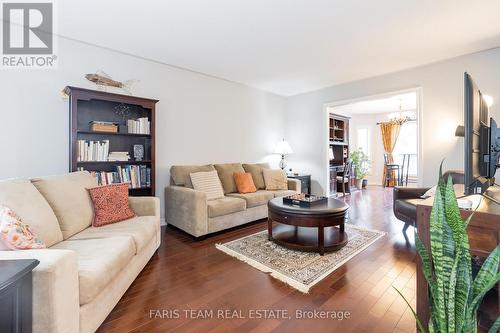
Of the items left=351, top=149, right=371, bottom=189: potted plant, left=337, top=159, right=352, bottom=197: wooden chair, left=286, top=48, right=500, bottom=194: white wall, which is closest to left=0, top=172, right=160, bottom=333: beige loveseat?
left=286, top=48, right=500, bottom=194: white wall

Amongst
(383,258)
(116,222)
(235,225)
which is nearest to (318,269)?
(383,258)

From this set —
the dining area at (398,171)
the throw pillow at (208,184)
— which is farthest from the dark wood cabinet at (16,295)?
the dining area at (398,171)

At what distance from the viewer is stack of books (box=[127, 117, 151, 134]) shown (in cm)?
317

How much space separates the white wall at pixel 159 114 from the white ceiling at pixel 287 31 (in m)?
0.27

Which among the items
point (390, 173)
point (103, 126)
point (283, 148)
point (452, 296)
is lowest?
point (452, 296)

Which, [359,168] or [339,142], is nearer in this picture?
[339,142]

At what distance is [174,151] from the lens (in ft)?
12.5

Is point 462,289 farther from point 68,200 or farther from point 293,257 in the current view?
point 68,200

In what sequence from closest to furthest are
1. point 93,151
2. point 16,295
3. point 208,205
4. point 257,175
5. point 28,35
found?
point 16,295
point 28,35
point 93,151
point 208,205
point 257,175

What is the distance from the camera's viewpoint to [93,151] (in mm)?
2871

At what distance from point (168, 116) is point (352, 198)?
14.9ft

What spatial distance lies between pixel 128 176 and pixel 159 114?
105cm

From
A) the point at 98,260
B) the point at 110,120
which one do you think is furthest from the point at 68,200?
the point at 110,120

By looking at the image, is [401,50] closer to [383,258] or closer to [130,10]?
[383,258]
